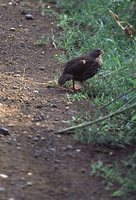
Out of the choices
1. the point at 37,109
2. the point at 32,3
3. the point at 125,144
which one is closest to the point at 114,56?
the point at 37,109

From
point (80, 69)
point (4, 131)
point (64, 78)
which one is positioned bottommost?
point (4, 131)

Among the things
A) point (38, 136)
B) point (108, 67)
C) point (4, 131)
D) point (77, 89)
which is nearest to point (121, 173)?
point (38, 136)

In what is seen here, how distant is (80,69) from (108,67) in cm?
53

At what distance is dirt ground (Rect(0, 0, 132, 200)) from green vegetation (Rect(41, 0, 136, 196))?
4.7 inches

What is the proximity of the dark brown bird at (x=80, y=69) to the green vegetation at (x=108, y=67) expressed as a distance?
0.35 ft

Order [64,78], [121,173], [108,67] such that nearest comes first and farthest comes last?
[121,173]
[64,78]
[108,67]

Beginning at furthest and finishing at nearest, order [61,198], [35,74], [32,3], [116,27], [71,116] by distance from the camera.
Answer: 1. [32,3]
2. [116,27]
3. [35,74]
4. [71,116]
5. [61,198]

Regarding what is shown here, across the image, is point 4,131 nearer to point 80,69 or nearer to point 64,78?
point 64,78

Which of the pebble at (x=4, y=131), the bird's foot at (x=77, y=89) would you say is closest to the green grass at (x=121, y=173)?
the pebble at (x=4, y=131)

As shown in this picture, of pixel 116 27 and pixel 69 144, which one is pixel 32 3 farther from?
pixel 69 144

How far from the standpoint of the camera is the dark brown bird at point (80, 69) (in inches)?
233

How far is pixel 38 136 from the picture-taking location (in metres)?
4.79

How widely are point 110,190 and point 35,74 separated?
268 centimetres

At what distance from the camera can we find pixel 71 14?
8516 mm
